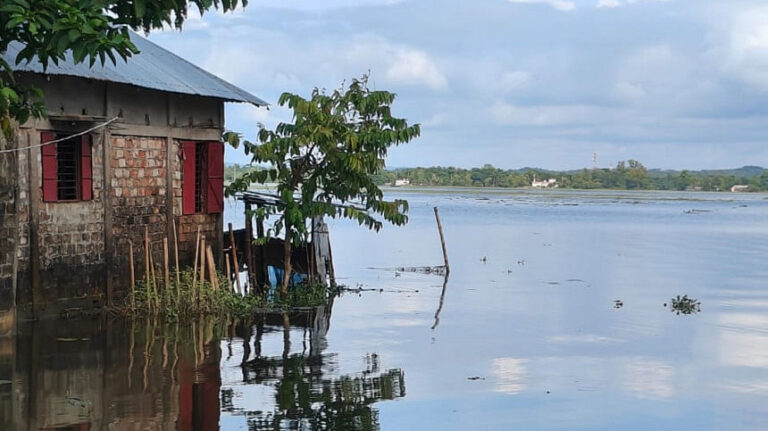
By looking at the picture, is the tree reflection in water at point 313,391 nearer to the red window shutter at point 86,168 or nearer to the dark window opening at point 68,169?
the red window shutter at point 86,168

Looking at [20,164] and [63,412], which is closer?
[63,412]

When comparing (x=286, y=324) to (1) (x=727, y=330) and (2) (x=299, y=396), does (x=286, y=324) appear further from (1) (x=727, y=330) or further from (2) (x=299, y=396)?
(1) (x=727, y=330)

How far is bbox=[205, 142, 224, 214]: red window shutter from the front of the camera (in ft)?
59.8

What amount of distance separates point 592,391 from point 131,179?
8466mm

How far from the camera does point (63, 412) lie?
10.0 m

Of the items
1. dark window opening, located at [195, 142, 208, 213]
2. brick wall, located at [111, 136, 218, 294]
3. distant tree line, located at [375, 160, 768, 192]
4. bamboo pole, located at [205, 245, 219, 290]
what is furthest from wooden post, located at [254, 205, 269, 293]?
distant tree line, located at [375, 160, 768, 192]

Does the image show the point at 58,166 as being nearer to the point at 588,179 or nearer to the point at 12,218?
the point at 12,218

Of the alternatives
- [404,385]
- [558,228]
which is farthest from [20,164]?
[558,228]

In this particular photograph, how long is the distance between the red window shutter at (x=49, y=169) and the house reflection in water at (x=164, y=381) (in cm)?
191

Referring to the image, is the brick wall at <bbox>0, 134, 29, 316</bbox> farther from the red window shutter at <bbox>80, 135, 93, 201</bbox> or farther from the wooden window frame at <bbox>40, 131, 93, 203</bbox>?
the red window shutter at <bbox>80, 135, 93, 201</bbox>

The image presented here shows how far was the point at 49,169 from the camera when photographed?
14.6 m

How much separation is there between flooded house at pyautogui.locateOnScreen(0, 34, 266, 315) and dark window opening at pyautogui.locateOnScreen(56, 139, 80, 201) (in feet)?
0.06

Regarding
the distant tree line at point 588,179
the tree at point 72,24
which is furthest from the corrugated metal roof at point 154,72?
the distant tree line at point 588,179

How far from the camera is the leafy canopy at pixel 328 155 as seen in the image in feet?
58.8
